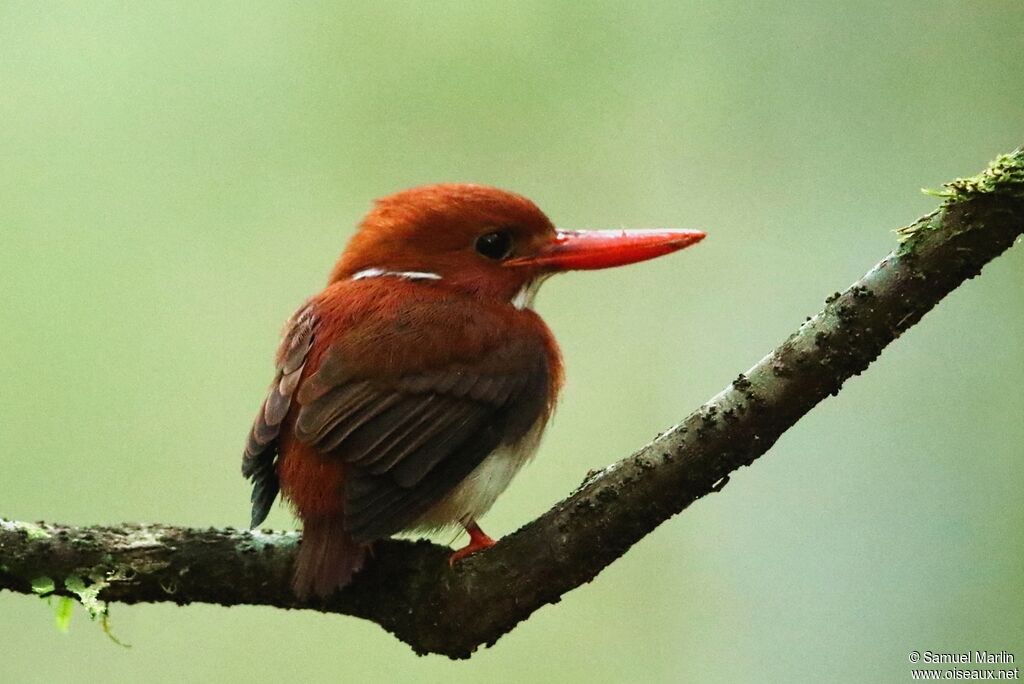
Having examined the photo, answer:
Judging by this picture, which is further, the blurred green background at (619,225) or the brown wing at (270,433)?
the blurred green background at (619,225)

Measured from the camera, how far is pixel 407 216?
3.07 meters

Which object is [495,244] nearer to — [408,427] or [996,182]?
[408,427]

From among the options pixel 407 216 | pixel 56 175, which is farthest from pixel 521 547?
pixel 56 175

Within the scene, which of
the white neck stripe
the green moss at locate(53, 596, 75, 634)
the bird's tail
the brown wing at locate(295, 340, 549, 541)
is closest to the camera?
the bird's tail

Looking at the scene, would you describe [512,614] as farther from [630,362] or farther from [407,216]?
[630,362]

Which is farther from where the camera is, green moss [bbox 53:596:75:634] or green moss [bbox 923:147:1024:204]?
green moss [bbox 53:596:75:634]

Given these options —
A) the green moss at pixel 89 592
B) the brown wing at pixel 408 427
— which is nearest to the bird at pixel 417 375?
the brown wing at pixel 408 427

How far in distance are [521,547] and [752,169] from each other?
2842mm

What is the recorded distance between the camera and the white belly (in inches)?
105

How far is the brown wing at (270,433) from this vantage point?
260 centimetres
